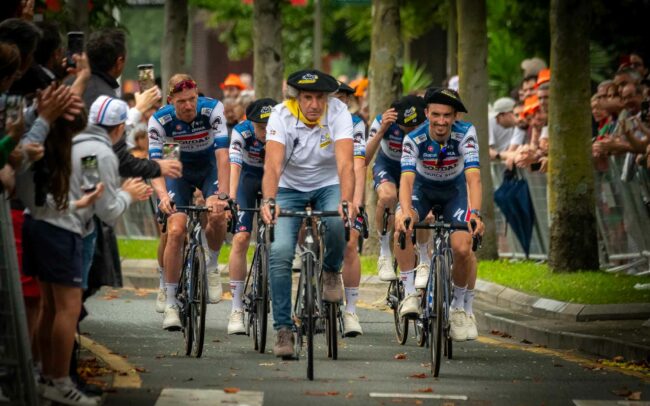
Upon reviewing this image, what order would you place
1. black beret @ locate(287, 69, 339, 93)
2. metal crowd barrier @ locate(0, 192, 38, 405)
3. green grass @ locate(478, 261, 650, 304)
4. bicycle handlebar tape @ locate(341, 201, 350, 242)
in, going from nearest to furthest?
1. metal crowd barrier @ locate(0, 192, 38, 405)
2. bicycle handlebar tape @ locate(341, 201, 350, 242)
3. black beret @ locate(287, 69, 339, 93)
4. green grass @ locate(478, 261, 650, 304)

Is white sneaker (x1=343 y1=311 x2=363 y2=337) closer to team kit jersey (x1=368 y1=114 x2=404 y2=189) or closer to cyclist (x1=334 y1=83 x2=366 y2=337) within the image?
cyclist (x1=334 y1=83 x2=366 y2=337)

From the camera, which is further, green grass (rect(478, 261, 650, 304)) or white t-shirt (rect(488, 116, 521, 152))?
white t-shirt (rect(488, 116, 521, 152))

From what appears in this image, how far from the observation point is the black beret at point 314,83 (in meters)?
12.9

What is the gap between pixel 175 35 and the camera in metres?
27.5

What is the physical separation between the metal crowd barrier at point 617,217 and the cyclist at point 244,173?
5096mm

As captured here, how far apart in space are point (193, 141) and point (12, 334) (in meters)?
5.90

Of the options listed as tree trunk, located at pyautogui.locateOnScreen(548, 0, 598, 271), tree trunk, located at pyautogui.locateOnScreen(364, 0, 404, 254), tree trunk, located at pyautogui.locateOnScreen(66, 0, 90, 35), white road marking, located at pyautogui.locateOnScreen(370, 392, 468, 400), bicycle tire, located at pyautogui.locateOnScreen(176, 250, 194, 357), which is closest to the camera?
white road marking, located at pyautogui.locateOnScreen(370, 392, 468, 400)

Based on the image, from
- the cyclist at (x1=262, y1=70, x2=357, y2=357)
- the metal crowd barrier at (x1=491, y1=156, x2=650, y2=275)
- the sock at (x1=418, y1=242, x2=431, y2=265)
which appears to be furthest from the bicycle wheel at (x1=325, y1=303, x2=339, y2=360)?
the metal crowd barrier at (x1=491, y1=156, x2=650, y2=275)

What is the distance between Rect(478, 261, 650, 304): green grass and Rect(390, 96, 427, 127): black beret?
2.19 meters

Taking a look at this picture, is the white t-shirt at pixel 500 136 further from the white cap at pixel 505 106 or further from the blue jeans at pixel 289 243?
the blue jeans at pixel 289 243

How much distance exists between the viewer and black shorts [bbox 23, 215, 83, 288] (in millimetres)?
10125

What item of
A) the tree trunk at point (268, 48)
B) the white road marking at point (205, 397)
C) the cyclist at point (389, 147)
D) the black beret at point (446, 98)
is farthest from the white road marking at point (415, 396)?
the tree trunk at point (268, 48)

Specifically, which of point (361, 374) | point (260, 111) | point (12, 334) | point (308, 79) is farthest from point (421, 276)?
point (12, 334)

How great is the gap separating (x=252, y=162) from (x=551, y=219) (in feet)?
18.3
